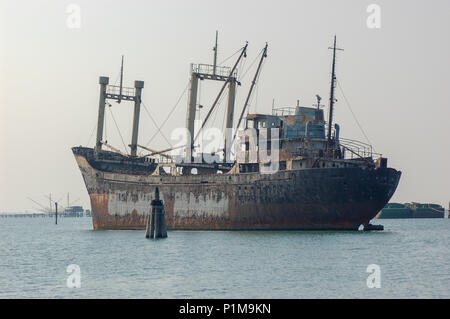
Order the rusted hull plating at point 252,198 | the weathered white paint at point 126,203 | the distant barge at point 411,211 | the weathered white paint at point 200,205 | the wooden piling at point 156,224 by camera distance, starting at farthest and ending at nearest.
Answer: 1. the distant barge at point 411,211
2. the weathered white paint at point 126,203
3. the weathered white paint at point 200,205
4. the rusted hull plating at point 252,198
5. the wooden piling at point 156,224

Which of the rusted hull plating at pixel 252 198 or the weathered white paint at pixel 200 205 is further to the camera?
the weathered white paint at pixel 200 205

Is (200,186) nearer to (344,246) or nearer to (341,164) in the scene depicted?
(341,164)

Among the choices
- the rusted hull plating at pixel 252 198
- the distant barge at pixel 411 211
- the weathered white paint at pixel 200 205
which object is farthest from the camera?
the distant barge at pixel 411 211

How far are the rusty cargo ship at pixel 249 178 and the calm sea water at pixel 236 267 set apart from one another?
2365mm

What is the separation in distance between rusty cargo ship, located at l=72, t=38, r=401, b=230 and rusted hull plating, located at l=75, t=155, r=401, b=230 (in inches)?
2.8

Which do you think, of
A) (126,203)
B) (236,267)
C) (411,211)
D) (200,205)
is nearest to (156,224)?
(200,205)

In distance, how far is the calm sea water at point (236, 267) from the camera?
32875 mm

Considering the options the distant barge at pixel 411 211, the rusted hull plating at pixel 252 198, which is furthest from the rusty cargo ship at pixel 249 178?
the distant barge at pixel 411 211

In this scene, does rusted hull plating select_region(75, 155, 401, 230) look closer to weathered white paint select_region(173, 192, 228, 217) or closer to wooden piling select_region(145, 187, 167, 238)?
weathered white paint select_region(173, 192, 228, 217)

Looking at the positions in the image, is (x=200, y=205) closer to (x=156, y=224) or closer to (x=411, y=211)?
(x=156, y=224)

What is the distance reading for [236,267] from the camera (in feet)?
131

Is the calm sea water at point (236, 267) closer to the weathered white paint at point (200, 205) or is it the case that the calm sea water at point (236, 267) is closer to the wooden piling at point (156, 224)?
the wooden piling at point (156, 224)

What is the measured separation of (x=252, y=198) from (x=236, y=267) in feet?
69.7
